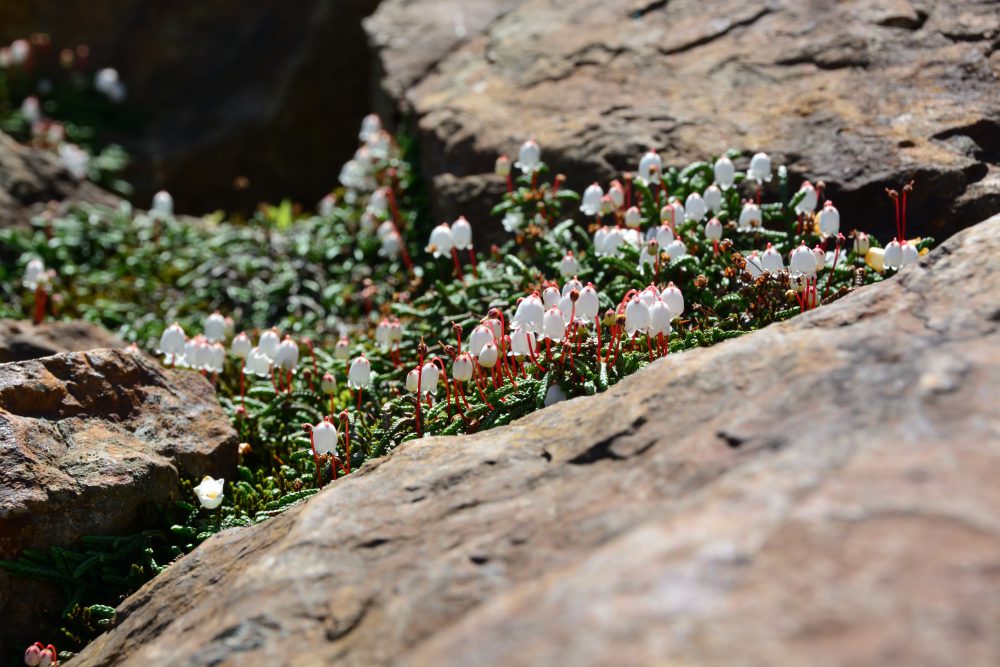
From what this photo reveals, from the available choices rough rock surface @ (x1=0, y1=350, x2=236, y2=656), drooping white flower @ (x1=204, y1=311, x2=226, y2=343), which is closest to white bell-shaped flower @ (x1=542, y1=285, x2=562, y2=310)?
rough rock surface @ (x1=0, y1=350, x2=236, y2=656)

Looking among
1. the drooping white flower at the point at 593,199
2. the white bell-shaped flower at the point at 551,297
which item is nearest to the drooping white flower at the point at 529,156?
the drooping white flower at the point at 593,199

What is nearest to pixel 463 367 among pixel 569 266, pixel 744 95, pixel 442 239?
pixel 569 266

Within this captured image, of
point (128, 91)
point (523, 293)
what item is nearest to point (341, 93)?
point (128, 91)

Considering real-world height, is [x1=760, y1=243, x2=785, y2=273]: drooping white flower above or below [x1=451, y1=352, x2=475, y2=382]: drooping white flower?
above

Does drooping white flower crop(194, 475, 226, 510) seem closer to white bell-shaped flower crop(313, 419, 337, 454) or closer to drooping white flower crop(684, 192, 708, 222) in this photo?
white bell-shaped flower crop(313, 419, 337, 454)

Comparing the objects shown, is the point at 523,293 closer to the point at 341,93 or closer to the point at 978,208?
the point at 978,208

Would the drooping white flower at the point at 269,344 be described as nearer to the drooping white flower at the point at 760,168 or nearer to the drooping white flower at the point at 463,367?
the drooping white flower at the point at 463,367

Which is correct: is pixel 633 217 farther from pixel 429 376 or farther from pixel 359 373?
pixel 359 373
